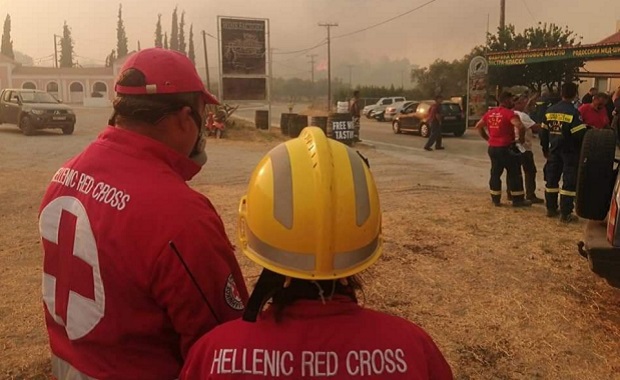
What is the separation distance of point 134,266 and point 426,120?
22.8 meters

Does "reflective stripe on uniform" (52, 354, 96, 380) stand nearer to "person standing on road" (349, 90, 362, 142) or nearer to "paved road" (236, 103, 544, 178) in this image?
"paved road" (236, 103, 544, 178)

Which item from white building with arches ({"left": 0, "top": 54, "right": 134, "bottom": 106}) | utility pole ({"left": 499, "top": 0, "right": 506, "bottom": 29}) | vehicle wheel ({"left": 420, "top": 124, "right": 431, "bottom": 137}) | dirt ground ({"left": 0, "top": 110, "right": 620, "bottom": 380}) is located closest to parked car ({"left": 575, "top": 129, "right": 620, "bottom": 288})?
dirt ground ({"left": 0, "top": 110, "right": 620, "bottom": 380})

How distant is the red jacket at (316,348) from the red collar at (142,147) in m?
0.60

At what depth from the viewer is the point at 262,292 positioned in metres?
1.42

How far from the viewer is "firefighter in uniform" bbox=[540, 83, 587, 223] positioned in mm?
7910

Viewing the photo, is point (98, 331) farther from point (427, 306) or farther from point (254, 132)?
point (254, 132)

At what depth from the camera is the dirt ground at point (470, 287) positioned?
13.2ft

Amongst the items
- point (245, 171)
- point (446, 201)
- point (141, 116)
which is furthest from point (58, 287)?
point (245, 171)

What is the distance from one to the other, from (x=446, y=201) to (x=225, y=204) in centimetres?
372

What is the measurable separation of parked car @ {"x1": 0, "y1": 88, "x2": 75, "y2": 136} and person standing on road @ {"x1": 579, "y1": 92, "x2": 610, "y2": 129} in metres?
18.5

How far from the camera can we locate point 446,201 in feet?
31.4

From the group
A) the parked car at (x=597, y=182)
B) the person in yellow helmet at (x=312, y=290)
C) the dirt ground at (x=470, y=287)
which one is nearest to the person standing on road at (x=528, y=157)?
the dirt ground at (x=470, y=287)

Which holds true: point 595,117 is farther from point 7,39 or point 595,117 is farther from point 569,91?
point 7,39

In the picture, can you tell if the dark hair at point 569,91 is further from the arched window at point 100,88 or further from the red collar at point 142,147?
the arched window at point 100,88
